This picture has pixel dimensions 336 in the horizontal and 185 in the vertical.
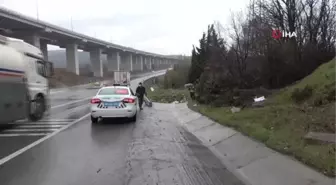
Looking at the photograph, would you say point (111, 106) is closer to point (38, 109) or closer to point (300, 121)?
point (38, 109)

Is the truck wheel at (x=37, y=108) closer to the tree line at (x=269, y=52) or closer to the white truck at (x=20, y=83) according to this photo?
the white truck at (x=20, y=83)

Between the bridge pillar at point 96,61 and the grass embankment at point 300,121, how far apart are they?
82770 mm

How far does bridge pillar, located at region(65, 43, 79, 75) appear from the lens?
257ft

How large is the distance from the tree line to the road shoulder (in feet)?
21.8

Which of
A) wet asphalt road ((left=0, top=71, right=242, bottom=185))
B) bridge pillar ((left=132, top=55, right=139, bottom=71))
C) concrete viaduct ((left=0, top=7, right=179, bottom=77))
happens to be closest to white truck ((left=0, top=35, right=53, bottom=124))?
wet asphalt road ((left=0, top=71, right=242, bottom=185))

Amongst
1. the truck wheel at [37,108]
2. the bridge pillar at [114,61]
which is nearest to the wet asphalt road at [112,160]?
the truck wheel at [37,108]

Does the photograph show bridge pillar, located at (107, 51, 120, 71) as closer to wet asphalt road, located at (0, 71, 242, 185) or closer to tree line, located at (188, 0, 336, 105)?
tree line, located at (188, 0, 336, 105)

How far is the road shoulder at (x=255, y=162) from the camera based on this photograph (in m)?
6.43

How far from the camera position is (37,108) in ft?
58.3

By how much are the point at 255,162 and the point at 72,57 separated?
75825 mm

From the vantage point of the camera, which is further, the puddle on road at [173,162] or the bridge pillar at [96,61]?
the bridge pillar at [96,61]

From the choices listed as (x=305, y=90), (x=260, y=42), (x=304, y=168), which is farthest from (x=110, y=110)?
(x=260, y=42)

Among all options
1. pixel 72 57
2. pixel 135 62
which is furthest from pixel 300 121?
pixel 135 62

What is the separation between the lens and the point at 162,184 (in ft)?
21.4
